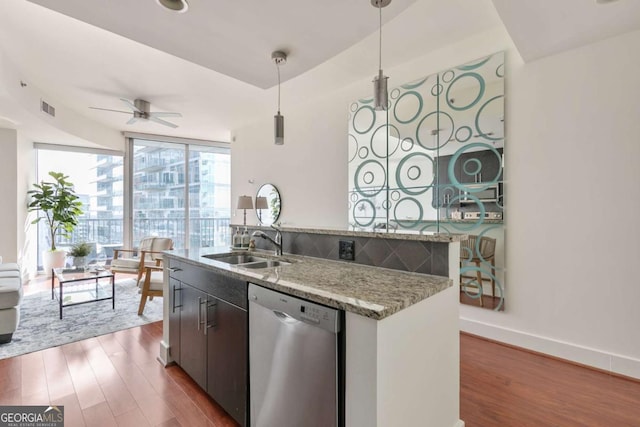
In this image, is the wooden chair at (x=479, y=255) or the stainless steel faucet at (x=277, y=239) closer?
the stainless steel faucet at (x=277, y=239)

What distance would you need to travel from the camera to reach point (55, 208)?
5.15 m

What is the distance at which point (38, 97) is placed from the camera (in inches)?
162

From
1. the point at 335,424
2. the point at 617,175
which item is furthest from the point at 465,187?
the point at 335,424

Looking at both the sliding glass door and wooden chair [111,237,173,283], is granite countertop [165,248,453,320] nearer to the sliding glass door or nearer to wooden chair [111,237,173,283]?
wooden chair [111,237,173,283]

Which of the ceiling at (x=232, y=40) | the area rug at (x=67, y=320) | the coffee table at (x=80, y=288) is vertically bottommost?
the area rug at (x=67, y=320)

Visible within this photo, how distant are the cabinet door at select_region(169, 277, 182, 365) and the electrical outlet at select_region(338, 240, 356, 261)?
4.13ft

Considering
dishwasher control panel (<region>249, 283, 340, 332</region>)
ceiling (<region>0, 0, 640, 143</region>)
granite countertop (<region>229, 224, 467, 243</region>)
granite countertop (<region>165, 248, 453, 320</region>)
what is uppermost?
ceiling (<region>0, 0, 640, 143</region>)

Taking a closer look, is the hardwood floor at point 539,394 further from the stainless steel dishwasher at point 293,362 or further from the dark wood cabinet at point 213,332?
the dark wood cabinet at point 213,332

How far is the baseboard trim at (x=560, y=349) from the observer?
225 centimetres

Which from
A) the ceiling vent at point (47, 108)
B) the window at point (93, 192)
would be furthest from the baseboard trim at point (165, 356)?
the window at point (93, 192)

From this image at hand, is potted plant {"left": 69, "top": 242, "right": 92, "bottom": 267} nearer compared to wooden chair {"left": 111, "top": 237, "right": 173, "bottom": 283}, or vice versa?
wooden chair {"left": 111, "top": 237, "right": 173, "bottom": 283}

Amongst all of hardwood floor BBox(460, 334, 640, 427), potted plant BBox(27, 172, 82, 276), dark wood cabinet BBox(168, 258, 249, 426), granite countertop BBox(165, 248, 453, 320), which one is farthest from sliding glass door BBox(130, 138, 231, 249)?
hardwood floor BBox(460, 334, 640, 427)

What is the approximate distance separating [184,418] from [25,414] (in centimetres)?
100

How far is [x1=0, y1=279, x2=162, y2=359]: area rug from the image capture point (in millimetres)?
2834
